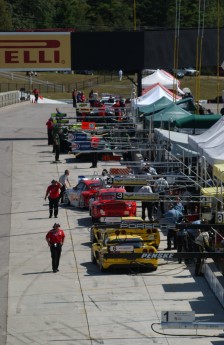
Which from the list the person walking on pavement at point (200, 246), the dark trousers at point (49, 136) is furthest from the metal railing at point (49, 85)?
the person walking on pavement at point (200, 246)

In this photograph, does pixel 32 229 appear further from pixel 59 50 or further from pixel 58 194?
pixel 59 50

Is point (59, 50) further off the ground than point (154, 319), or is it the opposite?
point (59, 50)

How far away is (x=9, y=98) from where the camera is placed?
265ft

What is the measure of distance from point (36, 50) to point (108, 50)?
11.3 ft

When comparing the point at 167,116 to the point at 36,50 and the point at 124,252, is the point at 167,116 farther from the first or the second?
the point at 124,252

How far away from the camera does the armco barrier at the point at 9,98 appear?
7806 centimetres

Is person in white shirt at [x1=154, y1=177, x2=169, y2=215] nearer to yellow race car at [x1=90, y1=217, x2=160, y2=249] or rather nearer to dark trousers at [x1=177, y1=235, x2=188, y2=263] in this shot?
yellow race car at [x1=90, y1=217, x2=160, y2=249]

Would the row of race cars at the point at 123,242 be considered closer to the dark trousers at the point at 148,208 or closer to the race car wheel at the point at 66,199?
the dark trousers at the point at 148,208

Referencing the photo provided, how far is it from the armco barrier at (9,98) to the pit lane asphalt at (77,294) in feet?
144

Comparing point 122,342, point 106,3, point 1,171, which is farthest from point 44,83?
point 122,342

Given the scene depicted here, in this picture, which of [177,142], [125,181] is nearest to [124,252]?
[125,181]

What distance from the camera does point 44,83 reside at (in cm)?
9856

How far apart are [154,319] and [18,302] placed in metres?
3.19

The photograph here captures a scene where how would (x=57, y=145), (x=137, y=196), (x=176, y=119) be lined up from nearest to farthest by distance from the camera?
1. (x=137, y=196)
2. (x=176, y=119)
3. (x=57, y=145)
